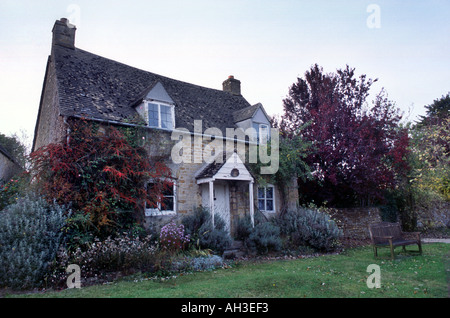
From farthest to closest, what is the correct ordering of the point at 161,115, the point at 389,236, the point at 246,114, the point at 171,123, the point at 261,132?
1. the point at 261,132
2. the point at 246,114
3. the point at 171,123
4. the point at 161,115
5. the point at 389,236

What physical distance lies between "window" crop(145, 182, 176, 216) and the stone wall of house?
378 cm

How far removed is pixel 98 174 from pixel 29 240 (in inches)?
107

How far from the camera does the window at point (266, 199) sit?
14.3m

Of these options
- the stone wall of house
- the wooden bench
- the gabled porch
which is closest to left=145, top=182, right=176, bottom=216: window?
the gabled porch

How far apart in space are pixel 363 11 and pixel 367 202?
466 inches

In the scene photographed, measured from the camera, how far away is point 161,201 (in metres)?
9.98

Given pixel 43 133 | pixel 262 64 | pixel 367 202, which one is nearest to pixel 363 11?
pixel 262 64

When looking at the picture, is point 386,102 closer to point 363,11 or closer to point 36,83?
point 363,11

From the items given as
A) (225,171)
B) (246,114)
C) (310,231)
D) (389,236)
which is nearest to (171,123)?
(225,171)

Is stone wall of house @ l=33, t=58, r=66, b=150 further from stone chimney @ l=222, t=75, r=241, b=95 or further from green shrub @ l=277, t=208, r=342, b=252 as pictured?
stone chimney @ l=222, t=75, r=241, b=95

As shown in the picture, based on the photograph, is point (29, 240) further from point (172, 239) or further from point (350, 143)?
point (350, 143)

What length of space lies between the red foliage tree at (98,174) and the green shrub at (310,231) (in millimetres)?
5799

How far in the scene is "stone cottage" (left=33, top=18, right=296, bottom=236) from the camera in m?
11.0

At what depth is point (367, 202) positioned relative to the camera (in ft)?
55.2
